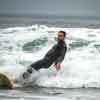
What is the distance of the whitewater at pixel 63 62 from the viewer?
762 inches

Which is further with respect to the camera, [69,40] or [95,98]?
[69,40]

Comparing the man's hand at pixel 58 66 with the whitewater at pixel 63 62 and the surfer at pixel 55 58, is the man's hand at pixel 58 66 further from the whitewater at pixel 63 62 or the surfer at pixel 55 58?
the whitewater at pixel 63 62

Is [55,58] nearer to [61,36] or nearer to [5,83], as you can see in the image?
[61,36]

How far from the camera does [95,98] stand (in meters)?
16.5

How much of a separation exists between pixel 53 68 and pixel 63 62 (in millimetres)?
1996

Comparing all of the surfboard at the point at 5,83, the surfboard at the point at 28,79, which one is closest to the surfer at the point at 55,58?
the surfboard at the point at 28,79

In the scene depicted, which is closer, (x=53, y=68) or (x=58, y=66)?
(x=58, y=66)

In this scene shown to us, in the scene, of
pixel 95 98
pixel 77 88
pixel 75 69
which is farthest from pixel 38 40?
pixel 95 98

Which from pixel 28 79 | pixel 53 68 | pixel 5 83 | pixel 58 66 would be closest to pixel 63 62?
pixel 53 68

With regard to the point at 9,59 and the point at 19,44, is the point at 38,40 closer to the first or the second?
the point at 19,44

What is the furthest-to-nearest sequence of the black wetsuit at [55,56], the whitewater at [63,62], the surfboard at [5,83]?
the whitewater at [63,62]
the black wetsuit at [55,56]
the surfboard at [5,83]

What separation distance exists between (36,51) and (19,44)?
1.97m

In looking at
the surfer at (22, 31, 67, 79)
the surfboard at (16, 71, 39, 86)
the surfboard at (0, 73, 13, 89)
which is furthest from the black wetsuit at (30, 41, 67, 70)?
the surfboard at (0, 73, 13, 89)

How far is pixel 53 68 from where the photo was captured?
1983cm
